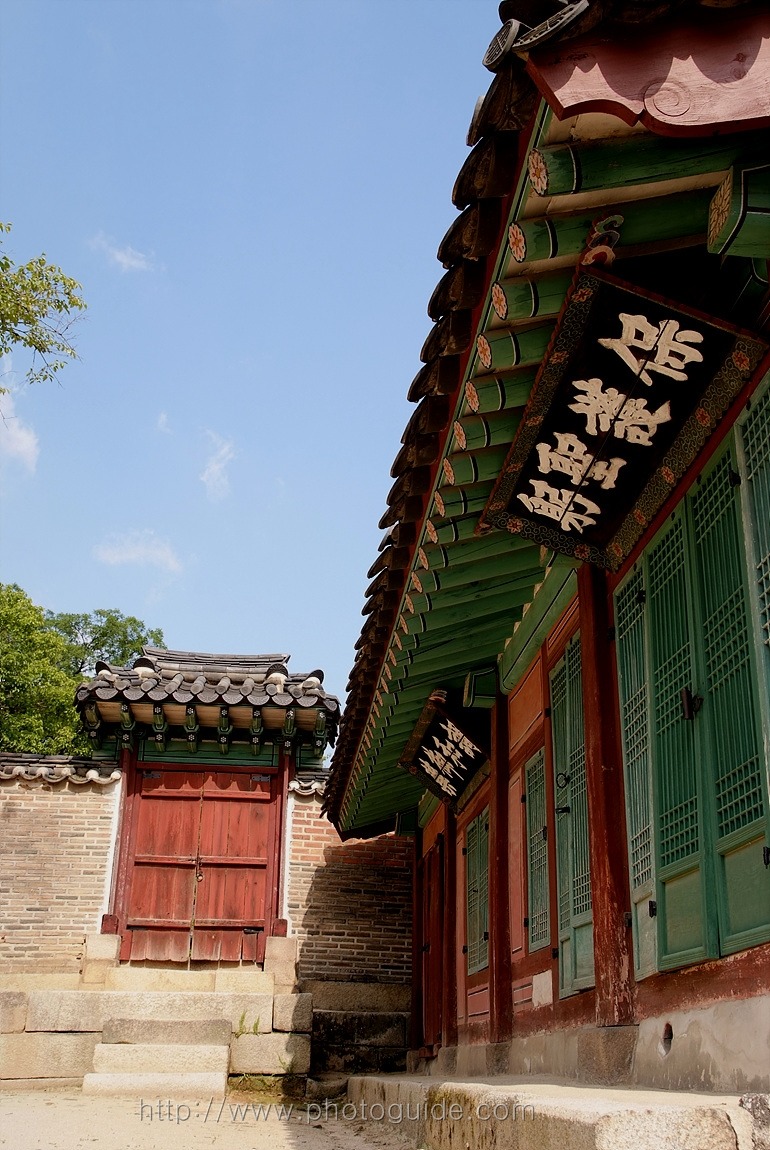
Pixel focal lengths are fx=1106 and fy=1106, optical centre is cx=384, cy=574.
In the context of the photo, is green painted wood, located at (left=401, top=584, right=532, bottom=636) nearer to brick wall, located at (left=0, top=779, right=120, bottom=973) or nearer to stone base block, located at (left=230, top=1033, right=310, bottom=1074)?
stone base block, located at (left=230, top=1033, right=310, bottom=1074)

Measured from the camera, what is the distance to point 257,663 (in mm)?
17312

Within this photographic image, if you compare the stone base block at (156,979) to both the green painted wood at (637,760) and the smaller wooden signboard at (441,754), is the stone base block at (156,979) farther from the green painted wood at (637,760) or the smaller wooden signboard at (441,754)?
the green painted wood at (637,760)

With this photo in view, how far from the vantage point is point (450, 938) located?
10.9 metres

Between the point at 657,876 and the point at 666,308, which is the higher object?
the point at 666,308

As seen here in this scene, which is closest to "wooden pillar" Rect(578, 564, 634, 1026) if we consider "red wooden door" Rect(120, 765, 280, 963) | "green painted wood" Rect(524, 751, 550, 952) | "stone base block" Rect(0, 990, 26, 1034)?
"green painted wood" Rect(524, 751, 550, 952)

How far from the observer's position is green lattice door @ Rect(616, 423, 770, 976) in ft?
12.9

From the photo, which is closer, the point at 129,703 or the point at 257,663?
the point at 129,703

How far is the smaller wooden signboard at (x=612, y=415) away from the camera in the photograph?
13.3 ft

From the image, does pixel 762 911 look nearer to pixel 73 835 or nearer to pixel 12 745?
pixel 73 835

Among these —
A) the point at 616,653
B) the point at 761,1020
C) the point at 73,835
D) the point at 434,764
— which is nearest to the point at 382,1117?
the point at 434,764

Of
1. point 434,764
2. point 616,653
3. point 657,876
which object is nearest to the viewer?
point 657,876

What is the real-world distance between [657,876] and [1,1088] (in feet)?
29.6

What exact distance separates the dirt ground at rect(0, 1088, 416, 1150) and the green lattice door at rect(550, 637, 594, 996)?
77.7 inches

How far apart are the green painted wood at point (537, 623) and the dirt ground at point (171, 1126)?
3.25 m
